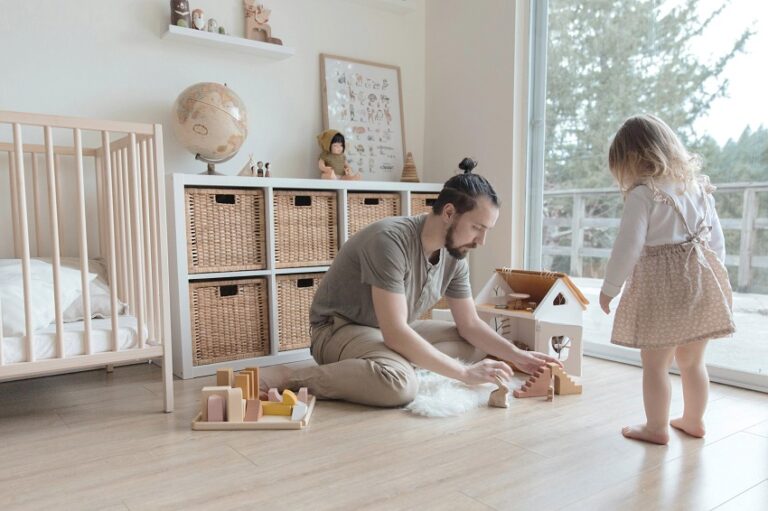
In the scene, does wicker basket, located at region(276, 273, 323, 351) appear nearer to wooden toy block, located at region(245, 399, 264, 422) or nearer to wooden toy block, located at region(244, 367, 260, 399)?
wooden toy block, located at region(244, 367, 260, 399)

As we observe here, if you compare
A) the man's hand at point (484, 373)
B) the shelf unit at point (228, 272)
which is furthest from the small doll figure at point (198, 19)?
the man's hand at point (484, 373)

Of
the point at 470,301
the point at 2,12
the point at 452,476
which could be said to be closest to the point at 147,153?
the point at 2,12

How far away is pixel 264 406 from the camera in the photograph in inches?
63.9

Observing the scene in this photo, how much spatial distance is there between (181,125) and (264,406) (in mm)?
1146

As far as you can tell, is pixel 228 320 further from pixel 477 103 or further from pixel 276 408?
pixel 477 103

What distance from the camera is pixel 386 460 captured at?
1.34 metres

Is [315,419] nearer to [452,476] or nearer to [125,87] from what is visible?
[452,476]

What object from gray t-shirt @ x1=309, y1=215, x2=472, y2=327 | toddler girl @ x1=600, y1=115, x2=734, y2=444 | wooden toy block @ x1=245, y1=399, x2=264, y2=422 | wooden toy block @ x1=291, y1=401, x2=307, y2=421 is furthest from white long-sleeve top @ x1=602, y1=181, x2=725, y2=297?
wooden toy block @ x1=245, y1=399, x2=264, y2=422

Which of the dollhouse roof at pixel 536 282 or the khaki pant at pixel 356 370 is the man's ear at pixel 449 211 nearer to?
the khaki pant at pixel 356 370

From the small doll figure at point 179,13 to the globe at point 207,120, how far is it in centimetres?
30

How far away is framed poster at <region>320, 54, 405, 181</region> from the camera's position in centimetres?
278

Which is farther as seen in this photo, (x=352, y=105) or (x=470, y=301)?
(x=352, y=105)

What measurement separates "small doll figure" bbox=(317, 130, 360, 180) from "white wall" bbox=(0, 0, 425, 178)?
0.16m

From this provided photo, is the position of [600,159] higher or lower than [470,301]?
higher
